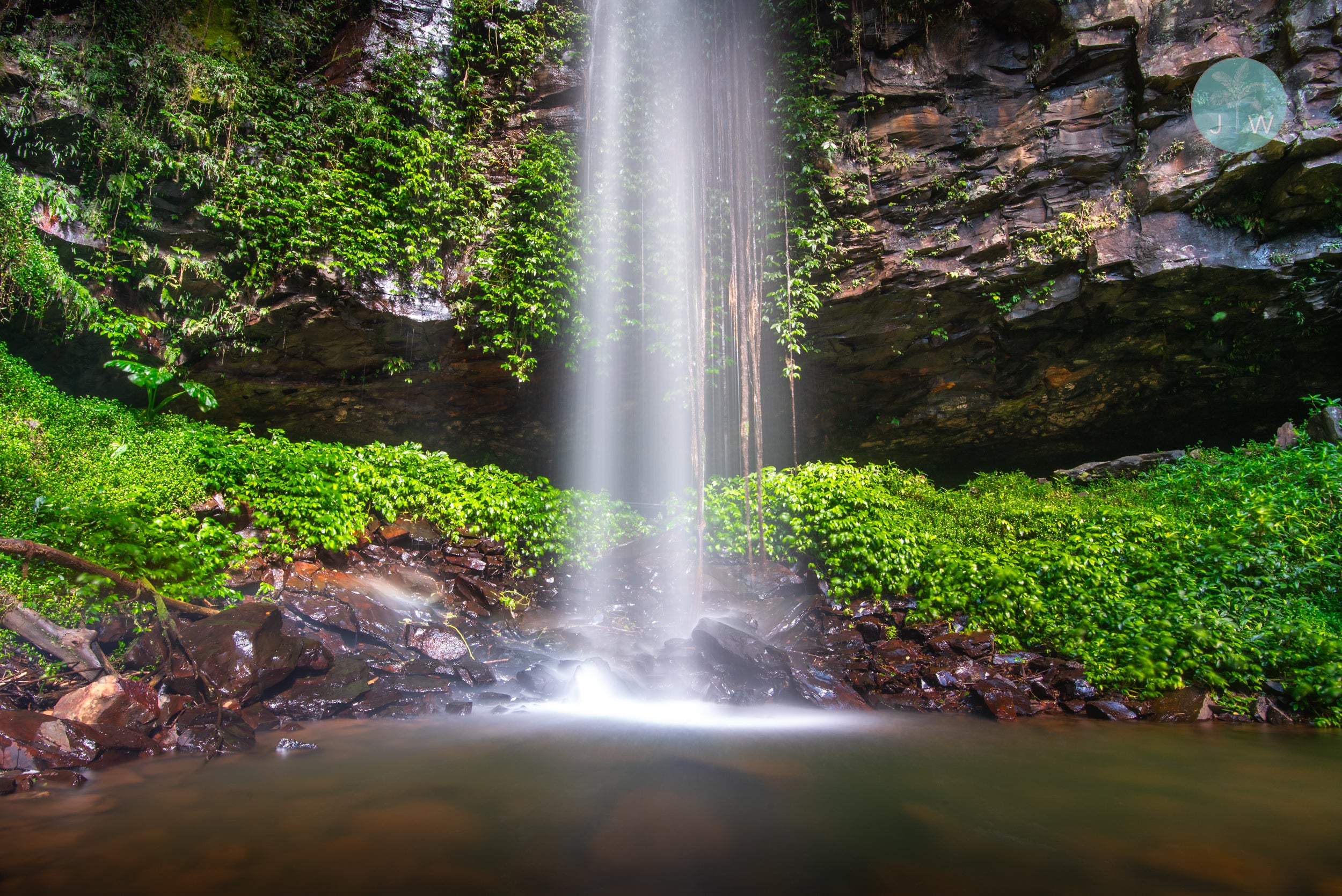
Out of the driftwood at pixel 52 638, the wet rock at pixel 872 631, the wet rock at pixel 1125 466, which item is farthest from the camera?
the wet rock at pixel 1125 466

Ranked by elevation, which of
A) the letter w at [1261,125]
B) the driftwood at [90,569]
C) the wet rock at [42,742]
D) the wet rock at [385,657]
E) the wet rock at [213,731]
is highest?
the letter w at [1261,125]

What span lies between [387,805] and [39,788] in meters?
1.64

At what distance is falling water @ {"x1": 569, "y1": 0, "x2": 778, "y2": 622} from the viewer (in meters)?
8.23

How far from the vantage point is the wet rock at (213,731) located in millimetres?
3125

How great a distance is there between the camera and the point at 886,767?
328cm

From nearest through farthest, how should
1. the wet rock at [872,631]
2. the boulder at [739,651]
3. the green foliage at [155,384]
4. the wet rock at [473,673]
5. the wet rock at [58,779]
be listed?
1. the wet rock at [58,779]
2. the wet rock at [473,673]
3. the boulder at [739,651]
4. the wet rock at [872,631]
5. the green foliage at [155,384]

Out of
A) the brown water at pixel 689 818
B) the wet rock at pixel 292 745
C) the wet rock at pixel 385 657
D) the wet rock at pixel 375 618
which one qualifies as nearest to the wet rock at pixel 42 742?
the brown water at pixel 689 818

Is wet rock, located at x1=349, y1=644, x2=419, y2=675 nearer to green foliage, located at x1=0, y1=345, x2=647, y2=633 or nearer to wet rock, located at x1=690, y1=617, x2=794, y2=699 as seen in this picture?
green foliage, located at x1=0, y1=345, x2=647, y2=633

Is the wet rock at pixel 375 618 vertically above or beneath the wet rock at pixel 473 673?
above

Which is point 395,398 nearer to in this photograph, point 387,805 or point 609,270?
point 609,270

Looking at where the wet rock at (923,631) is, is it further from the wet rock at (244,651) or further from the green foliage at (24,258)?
the green foliage at (24,258)

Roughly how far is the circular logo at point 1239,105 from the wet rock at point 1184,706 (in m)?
6.63

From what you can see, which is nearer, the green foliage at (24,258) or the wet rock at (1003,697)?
the wet rock at (1003,697)

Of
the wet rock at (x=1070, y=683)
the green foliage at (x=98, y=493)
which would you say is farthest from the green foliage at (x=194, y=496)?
the wet rock at (x=1070, y=683)
